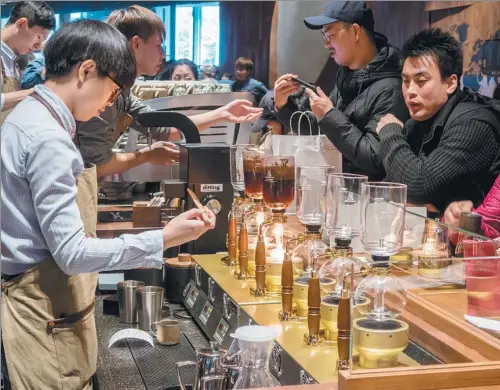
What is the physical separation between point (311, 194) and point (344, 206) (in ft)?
1.02

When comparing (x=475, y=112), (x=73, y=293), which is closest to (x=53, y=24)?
(x=475, y=112)

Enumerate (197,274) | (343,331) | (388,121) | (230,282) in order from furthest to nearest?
(388,121), (197,274), (230,282), (343,331)

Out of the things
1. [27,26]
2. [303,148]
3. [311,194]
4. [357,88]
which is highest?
[27,26]

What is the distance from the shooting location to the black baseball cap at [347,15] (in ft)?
11.3

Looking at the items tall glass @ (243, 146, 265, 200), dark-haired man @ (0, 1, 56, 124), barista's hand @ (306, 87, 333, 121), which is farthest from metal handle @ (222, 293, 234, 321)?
dark-haired man @ (0, 1, 56, 124)

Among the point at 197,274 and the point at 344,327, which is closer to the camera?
the point at 344,327

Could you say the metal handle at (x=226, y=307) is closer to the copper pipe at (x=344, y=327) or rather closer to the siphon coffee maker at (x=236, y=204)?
the siphon coffee maker at (x=236, y=204)

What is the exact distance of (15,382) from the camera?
6.30ft

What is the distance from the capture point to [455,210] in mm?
2814

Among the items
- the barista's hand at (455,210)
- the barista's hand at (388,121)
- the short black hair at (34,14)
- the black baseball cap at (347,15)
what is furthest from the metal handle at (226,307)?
the short black hair at (34,14)

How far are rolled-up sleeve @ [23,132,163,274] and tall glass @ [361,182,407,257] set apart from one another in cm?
62

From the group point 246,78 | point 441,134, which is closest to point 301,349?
point 441,134

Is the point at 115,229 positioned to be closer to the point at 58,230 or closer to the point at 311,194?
the point at 311,194

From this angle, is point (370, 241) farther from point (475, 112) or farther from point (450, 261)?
point (475, 112)
